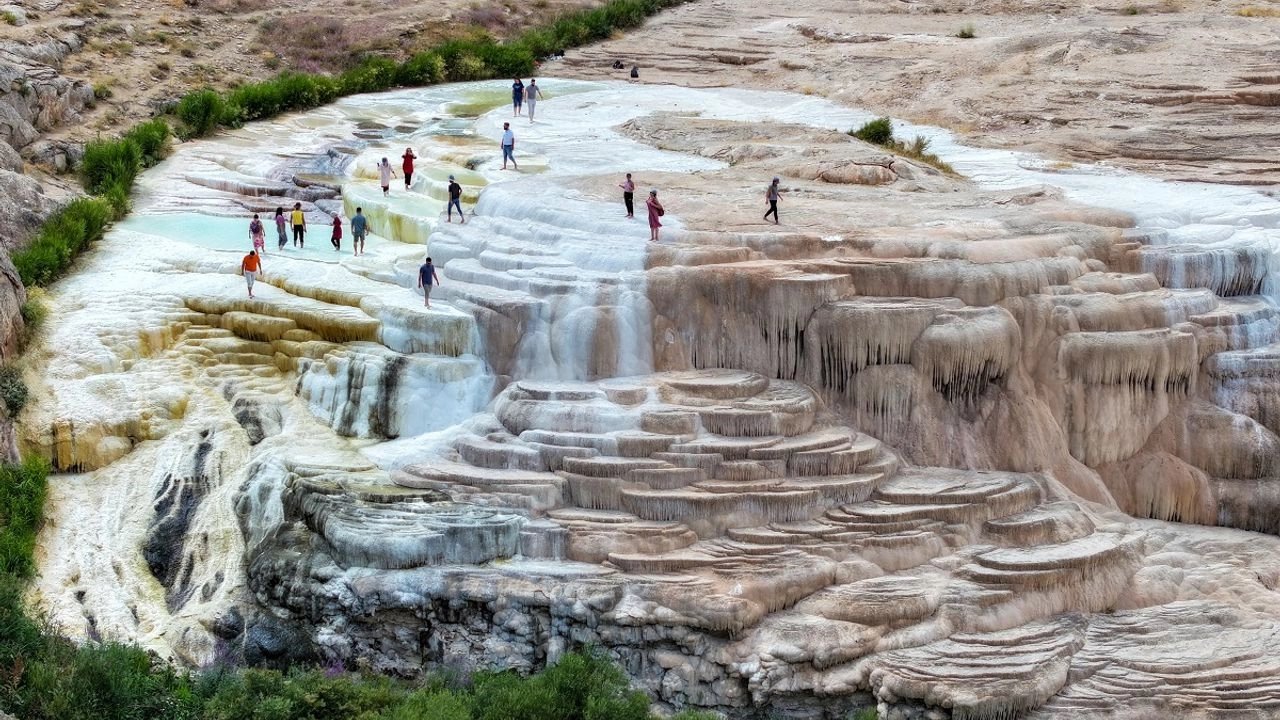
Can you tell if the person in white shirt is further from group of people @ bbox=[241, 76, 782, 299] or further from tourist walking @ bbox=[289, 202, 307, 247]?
tourist walking @ bbox=[289, 202, 307, 247]

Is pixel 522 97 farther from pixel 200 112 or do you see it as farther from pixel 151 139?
pixel 151 139

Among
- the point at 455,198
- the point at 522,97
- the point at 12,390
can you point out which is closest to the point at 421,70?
the point at 522,97

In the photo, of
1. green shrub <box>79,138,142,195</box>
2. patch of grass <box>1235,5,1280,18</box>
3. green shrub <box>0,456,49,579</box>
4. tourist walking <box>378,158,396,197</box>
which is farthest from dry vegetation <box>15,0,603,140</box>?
patch of grass <box>1235,5,1280,18</box>

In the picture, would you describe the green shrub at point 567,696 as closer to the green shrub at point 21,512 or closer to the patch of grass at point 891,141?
the green shrub at point 21,512

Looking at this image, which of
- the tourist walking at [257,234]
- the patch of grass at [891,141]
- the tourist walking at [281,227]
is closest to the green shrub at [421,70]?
the patch of grass at [891,141]

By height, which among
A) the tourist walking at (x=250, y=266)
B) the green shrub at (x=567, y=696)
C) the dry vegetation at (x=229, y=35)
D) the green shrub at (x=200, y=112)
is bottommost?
the green shrub at (x=567, y=696)
